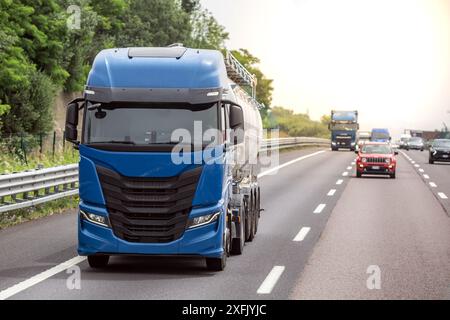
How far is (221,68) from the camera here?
11.4 meters

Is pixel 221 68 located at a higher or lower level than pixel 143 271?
higher

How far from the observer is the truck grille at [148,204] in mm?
10414

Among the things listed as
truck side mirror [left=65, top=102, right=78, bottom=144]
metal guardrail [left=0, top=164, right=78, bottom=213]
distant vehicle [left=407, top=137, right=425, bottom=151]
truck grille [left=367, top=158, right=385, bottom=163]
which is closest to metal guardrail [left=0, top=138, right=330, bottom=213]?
metal guardrail [left=0, top=164, right=78, bottom=213]

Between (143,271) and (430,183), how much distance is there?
21.3 meters

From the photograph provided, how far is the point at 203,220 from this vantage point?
10.6m

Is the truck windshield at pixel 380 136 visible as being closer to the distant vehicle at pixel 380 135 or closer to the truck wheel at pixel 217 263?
the distant vehicle at pixel 380 135

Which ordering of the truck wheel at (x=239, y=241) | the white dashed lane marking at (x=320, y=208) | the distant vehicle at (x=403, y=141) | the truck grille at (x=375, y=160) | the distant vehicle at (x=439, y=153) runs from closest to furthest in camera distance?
the truck wheel at (x=239, y=241)
the white dashed lane marking at (x=320, y=208)
the truck grille at (x=375, y=160)
the distant vehicle at (x=439, y=153)
the distant vehicle at (x=403, y=141)

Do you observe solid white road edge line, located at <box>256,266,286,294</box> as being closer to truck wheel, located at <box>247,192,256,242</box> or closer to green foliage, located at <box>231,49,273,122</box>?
truck wheel, located at <box>247,192,256,242</box>

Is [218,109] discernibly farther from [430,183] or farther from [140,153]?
[430,183]

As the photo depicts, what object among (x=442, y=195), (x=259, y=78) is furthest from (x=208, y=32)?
(x=442, y=195)

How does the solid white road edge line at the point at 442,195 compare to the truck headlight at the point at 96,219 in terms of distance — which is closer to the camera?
the truck headlight at the point at 96,219

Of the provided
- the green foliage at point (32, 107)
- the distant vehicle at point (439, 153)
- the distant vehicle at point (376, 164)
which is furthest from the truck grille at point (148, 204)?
the distant vehicle at point (439, 153)

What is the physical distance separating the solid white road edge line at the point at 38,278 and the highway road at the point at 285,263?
1 cm
